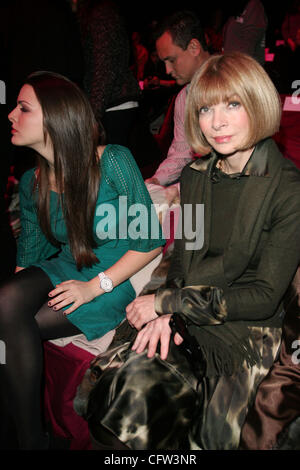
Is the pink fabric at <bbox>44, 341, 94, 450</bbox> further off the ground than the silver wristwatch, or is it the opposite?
the silver wristwatch

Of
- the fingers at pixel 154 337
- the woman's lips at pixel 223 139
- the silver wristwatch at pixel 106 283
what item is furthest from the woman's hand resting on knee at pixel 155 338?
the woman's lips at pixel 223 139

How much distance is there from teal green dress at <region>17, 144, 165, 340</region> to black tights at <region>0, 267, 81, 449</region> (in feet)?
0.52

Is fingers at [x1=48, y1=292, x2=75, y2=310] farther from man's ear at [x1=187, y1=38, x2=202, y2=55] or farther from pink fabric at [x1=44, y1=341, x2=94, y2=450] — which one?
man's ear at [x1=187, y1=38, x2=202, y2=55]

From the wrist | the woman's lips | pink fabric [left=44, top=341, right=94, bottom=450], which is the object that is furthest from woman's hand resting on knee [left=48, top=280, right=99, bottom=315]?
the woman's lips

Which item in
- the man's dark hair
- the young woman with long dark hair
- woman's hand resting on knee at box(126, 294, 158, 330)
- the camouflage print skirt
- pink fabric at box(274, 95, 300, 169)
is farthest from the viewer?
pink fabric at box(274, 95, 300, 169)

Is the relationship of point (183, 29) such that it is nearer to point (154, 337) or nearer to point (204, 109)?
point (204, 109)

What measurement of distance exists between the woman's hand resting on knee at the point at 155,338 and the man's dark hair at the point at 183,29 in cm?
192

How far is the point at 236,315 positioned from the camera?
126 centimetres

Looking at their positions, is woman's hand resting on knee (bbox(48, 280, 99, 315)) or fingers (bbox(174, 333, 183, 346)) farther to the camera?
woman's hand resting on knee (bbox(48, 280, 99, 315))

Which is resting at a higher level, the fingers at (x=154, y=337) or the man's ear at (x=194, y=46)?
the man's ear at (x=194, y=46)

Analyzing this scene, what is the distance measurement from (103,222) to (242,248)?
24.0 inches

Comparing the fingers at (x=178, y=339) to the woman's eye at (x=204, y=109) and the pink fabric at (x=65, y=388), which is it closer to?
the pink fabric at (x=65, y=388)

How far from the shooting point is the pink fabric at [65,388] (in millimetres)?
1597

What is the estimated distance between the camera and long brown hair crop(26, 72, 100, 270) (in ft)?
5.02
